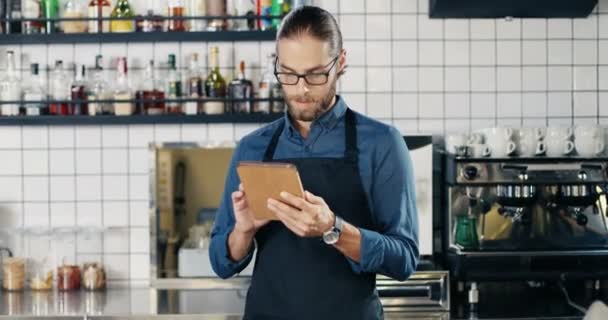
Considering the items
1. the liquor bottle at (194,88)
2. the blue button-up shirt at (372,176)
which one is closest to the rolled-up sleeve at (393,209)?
the blue button-up shirt at (372,176)

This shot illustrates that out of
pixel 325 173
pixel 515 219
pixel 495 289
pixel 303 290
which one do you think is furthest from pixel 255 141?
pixel 495 289

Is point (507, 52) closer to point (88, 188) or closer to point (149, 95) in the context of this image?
point (149, 95)

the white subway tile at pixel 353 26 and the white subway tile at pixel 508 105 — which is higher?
the white subway tile at pixel 353 26

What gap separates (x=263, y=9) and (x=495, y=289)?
4.48ft

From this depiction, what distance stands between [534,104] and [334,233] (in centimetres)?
207

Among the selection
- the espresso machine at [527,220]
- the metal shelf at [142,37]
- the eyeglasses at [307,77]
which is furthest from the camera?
the metal shelf at [142,37]

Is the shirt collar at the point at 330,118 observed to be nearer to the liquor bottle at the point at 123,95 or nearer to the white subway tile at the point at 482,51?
the liquor bottle at the point at 123,95

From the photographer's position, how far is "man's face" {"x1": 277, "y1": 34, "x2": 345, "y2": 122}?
1909 mm

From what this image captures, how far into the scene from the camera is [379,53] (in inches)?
145

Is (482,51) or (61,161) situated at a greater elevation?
(482,51)

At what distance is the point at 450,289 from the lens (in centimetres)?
349

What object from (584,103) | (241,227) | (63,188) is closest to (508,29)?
(584,103)

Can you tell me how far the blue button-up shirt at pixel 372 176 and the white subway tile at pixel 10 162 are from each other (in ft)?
6.03

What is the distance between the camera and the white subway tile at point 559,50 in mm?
3695
